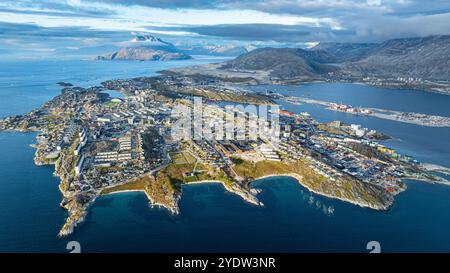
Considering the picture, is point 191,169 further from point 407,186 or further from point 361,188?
point 407,186

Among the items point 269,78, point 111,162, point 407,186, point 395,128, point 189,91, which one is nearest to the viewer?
point 407,186

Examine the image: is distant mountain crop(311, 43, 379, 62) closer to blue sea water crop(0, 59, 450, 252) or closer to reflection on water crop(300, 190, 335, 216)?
reflection on water crop(300, 190, 335, 216)

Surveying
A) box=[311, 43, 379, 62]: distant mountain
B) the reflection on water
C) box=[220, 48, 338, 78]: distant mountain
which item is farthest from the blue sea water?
box=[311, 43, 379, 62]: distant mountain

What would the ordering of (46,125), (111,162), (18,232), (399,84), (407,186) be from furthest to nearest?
(399,84), (46,125), (111,162), (407,186), (18,232)

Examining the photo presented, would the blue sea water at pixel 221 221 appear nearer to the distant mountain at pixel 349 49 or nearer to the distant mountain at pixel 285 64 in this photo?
the distant mountain at pixel 285 64

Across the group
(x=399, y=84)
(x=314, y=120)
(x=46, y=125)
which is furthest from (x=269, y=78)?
(x=46, y=125)
